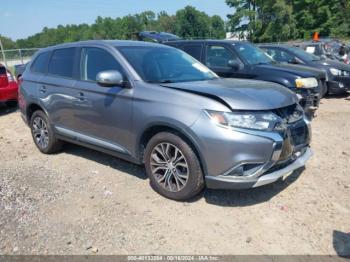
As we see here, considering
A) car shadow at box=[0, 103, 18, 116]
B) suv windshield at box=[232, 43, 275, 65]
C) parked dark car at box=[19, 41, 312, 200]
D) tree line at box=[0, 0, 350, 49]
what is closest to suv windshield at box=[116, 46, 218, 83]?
parked dark car at box=[19, 41, 312, 200]

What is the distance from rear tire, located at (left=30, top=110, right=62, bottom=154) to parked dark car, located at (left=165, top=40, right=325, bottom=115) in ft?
12.8

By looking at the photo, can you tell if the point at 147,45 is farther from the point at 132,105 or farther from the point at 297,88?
the point at 297,88

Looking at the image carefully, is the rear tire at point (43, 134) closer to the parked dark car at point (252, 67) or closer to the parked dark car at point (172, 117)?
the parked dark car at point (172, 117)

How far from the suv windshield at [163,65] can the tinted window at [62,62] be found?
93 cm

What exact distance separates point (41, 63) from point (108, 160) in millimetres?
1928

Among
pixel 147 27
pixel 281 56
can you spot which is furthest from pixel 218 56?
pixel 147 27

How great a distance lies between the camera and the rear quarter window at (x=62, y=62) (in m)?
5.36

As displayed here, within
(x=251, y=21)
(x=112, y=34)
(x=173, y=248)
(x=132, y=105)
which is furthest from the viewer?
(x=112, y=34)

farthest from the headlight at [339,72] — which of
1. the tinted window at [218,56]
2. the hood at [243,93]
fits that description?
the hood at [243,93]

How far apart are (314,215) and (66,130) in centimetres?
351

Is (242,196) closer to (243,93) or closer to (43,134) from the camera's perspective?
(243,93)

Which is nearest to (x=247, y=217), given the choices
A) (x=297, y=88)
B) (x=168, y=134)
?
(x=168, y=134)

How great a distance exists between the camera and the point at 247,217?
3.90 metres

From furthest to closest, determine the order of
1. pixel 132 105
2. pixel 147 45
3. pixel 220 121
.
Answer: pixel 147 45 → pixel 132 105 → pixel 220 121
